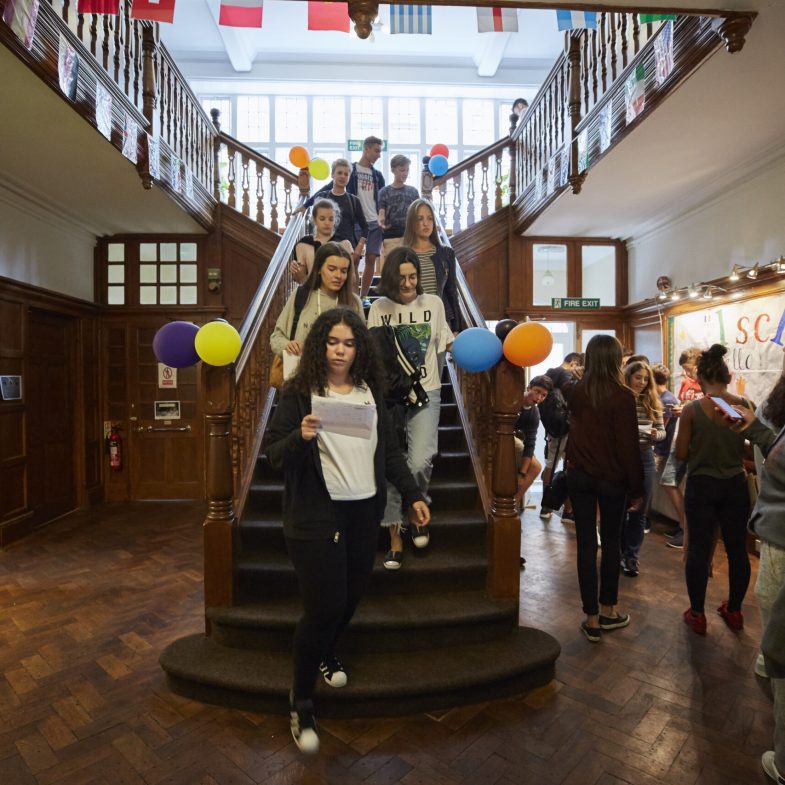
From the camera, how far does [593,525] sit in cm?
273

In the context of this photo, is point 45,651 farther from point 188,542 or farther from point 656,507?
point 656,507

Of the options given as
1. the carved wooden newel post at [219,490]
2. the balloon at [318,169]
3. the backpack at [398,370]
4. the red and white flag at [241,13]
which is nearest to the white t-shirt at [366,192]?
the red and white flag at [241,13]

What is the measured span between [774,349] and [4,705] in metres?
5.33

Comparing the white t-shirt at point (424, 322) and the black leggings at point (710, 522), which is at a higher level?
the white t-shirt at point (424, 322)

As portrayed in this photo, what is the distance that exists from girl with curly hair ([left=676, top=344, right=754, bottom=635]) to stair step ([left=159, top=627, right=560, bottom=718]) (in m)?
0.98

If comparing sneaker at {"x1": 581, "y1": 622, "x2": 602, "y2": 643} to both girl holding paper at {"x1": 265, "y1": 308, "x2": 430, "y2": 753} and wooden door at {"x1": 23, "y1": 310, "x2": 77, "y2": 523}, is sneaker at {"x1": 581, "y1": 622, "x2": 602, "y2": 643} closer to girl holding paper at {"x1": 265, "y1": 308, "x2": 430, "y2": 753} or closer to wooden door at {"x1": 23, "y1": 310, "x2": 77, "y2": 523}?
girl holding paper at {"x1": 265, "y1": 308, "x2": 430, "y2": 753}

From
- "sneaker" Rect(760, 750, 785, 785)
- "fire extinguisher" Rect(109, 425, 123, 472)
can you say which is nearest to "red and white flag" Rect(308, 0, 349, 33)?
"sneaker" Rect(760, 750, 785, 785)

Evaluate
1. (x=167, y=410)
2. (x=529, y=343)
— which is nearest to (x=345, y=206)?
(x=529, y=343)

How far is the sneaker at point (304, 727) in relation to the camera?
185 centimetres

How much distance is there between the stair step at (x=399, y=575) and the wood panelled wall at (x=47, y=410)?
337 cm

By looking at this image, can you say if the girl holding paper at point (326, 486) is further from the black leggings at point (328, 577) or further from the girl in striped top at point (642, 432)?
the girl in striped top at point (642, 432)

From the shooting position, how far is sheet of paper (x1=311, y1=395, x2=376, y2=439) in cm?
164

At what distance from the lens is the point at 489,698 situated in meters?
2.25

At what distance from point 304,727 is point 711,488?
2.28 m
